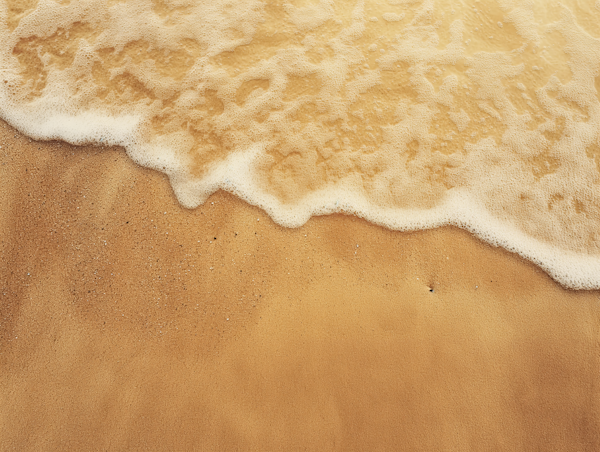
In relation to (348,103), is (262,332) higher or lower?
lower

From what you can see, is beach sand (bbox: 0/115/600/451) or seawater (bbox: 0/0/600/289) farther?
seawater (bbox: 0/0/600/289)

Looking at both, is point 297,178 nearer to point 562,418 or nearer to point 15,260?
point 15,260

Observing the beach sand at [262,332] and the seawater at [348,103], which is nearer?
the beach sand at [262,332]

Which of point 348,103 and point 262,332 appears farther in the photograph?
point 348,103

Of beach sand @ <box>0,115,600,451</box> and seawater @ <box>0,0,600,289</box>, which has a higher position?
seawater @ <box>0,0,600,289</box>

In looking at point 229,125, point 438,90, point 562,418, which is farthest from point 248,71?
point 562,418
